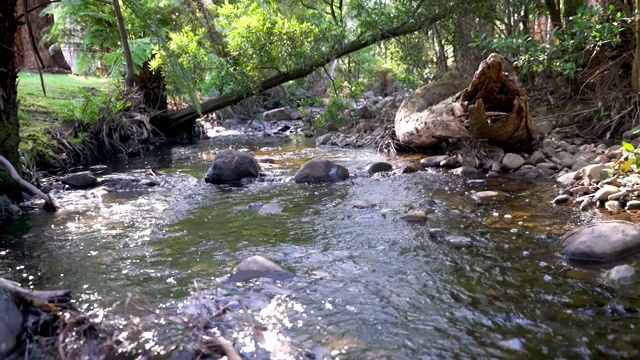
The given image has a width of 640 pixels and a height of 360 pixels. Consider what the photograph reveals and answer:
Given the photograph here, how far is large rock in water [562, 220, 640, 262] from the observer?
13.1ft

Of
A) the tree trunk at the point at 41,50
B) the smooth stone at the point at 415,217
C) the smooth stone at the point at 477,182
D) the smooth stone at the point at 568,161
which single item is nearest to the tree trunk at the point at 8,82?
the smooth stone at the point at 415,217

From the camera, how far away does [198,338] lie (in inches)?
118

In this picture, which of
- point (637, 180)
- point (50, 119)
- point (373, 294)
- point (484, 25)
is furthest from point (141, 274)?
point (484, 25)

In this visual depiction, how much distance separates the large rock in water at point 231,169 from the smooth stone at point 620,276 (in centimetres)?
511

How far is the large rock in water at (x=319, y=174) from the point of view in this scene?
24.4ft

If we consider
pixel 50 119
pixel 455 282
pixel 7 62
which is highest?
pixel 7 62

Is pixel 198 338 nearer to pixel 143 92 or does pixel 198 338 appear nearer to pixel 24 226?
pixel 24 226

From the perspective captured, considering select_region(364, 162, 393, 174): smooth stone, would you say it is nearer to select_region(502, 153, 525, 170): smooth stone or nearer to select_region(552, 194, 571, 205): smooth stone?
select_region(502, 153, 525, 170): smooth stone

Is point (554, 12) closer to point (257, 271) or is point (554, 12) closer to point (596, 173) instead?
point (596, 173)

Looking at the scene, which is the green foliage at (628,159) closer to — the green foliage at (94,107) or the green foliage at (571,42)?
the green foliage at (571,42)

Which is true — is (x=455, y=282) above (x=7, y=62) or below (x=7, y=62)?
below

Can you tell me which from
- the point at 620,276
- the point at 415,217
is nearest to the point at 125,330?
the point at 415,217

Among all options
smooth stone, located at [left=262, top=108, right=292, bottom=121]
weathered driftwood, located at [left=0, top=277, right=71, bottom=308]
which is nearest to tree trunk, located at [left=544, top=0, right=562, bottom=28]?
weathered driftwood, located at [left=0, top=277, right=71, bottom=308]

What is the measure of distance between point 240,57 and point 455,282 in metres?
7.72
